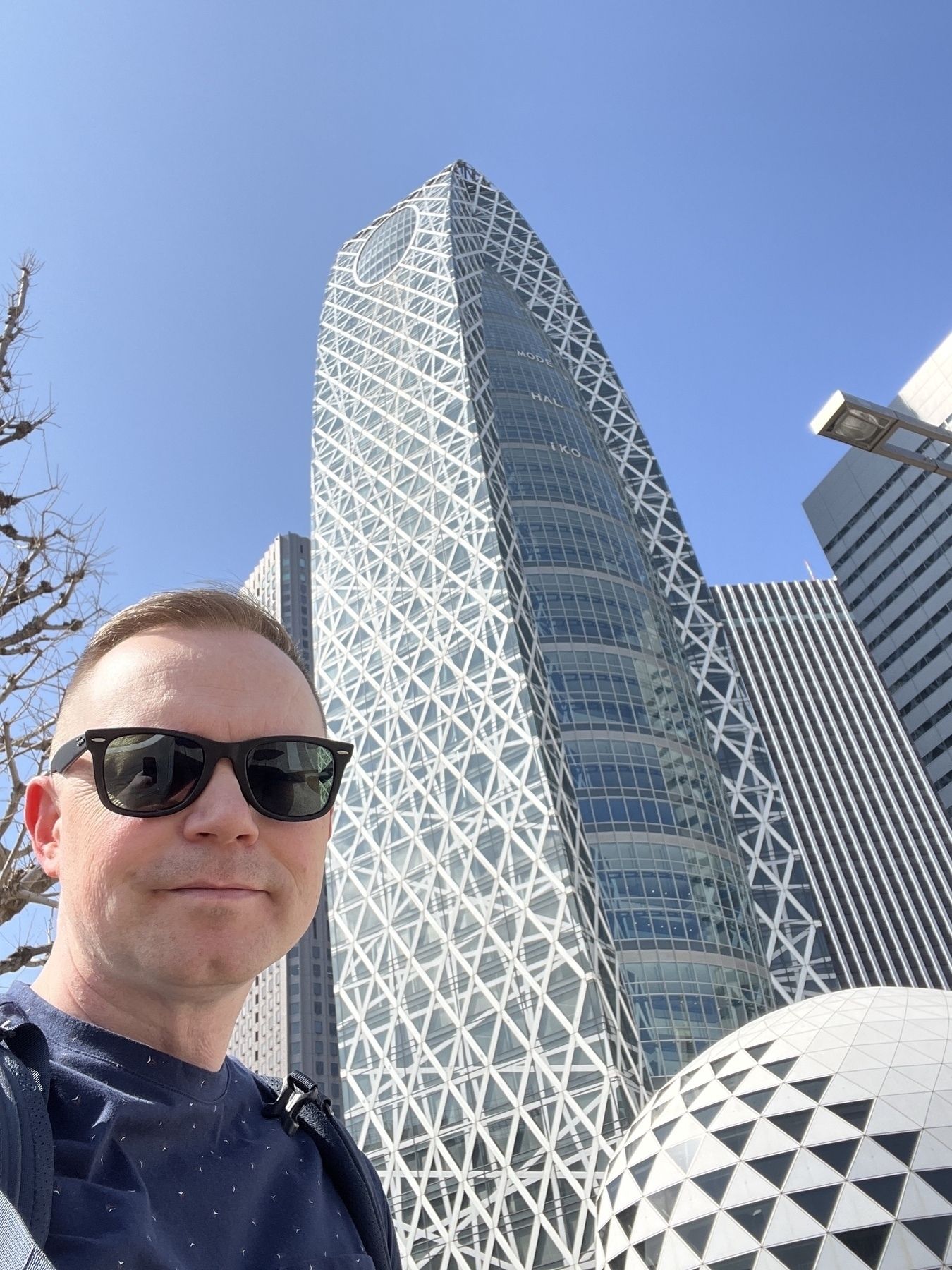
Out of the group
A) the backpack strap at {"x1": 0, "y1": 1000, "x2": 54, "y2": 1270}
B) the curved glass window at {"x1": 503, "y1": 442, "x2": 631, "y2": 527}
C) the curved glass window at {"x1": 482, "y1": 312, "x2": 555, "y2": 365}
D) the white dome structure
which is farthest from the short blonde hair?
the curved glass window at {"x1": 482, "y1": 312, "x2": 555, "y2": 365}

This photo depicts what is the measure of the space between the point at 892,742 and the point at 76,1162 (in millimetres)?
119146

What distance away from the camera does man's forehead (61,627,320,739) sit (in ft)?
6.06

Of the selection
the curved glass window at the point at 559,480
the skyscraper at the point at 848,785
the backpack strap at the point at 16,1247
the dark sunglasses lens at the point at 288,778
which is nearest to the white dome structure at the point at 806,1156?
the dark sunglasses lens at the point at 288,778

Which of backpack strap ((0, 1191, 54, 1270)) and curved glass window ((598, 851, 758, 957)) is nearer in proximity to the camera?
backpack strap ((0, 1191, 54, 1270))

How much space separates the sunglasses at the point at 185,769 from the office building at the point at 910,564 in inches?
2768

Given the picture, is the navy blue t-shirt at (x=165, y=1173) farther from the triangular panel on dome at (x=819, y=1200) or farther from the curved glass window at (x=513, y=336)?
the curved glass window at (x=513, y=336)

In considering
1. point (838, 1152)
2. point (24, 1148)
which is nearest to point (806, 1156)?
point (838, 1152)

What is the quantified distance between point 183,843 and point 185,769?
15 centimetres

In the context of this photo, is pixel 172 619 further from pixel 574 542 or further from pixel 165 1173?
pixel 574 542

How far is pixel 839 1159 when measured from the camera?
22516 mm

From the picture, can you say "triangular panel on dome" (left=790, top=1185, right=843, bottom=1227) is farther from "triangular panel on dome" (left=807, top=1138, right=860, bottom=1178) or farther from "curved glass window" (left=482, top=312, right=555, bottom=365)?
"curved glass window" (left=482, top=312, right=555, bottom=365)

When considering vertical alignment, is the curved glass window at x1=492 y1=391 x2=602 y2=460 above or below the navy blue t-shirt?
above

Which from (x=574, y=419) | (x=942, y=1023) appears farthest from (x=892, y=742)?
(x=942, y=1023)

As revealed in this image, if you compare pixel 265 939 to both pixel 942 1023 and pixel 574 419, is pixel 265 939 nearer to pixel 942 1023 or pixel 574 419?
pixel 942 1023
